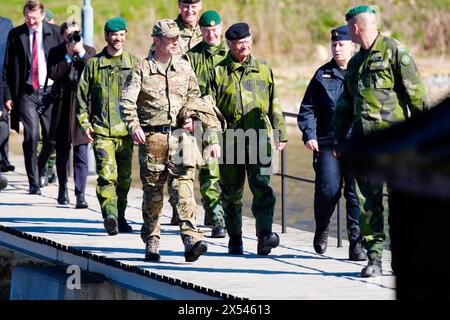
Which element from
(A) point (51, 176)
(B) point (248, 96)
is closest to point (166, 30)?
(B) point (248, 96)

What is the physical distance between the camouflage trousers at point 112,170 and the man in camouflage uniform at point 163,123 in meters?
1.63

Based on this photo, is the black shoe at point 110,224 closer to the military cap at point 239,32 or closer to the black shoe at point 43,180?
the military cap at point 239,32

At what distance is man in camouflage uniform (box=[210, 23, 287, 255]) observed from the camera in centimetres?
1057

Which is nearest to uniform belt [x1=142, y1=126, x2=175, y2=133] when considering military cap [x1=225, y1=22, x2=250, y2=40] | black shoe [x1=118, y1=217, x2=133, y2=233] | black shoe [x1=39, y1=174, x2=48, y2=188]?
military cap [x1=225, y1=22, x2=250, y2=40]

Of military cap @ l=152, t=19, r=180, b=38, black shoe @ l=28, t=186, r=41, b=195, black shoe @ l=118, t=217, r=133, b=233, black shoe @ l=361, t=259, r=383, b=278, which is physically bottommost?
black shoe @ l=361, t=259, r=383, b=278

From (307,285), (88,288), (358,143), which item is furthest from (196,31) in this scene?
(358,143)

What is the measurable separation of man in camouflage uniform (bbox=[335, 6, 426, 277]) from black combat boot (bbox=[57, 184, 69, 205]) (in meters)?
4.86

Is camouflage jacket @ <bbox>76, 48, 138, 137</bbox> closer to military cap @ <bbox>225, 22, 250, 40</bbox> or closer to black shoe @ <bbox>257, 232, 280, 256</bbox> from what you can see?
military cap @ <bbox>225, 22, 250, 40</bbox>

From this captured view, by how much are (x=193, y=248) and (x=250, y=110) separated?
1171 millimetres

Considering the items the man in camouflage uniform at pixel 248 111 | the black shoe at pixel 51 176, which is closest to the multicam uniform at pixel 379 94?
the man in camouflage uniform at pixel 248 111

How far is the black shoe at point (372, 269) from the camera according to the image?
9.64m

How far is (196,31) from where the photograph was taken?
12703 mm

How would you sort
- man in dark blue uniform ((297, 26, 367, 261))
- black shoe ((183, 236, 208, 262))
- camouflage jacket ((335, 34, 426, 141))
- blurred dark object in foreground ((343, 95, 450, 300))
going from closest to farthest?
blurred dark object in foreground ((343, 95, 450, 300)) < camouflage jacket ((335, 34, 426, 141)) < black shoe ((183, 236, 208, 262)) < man in dark blue uniform ((297, 26, 367, 261))

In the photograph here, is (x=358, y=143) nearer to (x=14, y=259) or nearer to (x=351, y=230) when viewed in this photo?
(x=351, y=230)
